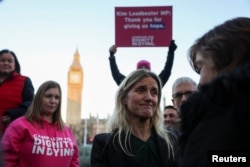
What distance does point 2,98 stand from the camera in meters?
3.96

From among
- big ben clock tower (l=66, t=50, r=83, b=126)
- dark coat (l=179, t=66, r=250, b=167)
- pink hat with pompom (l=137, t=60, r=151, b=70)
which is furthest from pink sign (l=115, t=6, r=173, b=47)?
big ben clock tower (l=66, t=50, r=83, b=126)

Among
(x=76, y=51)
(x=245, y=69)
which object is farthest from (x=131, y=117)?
(x=76, y=51)

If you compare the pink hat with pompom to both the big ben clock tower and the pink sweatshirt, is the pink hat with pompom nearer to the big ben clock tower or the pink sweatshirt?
the pink sweatshirt

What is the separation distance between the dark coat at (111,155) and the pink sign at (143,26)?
256 cm

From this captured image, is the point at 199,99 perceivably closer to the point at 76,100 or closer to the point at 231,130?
the point at 231,130

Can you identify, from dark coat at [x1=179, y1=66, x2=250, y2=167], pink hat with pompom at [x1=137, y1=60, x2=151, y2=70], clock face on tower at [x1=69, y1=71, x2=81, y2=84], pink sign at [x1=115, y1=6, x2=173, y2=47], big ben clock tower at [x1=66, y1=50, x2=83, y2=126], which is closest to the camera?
dark coat at [x1=179, y1=66, x2=250, y2=167]

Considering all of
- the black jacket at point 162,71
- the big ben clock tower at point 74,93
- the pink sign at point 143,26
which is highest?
the pink sign at point 143,26

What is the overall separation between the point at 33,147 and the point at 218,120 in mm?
2478

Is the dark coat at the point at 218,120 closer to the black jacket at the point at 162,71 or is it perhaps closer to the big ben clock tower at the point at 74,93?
the black jacket at the point at 162,71

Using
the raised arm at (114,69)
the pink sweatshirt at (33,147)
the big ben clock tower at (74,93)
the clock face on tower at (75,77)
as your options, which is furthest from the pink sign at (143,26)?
the clock face on tower at (75,77)

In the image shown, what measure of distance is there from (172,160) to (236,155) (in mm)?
1355

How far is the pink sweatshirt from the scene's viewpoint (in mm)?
3307

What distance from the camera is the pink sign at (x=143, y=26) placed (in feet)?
16.1

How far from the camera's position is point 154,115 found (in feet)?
8.69
